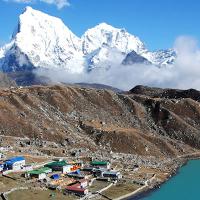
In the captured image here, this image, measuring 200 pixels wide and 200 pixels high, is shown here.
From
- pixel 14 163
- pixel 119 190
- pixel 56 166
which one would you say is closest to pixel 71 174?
pixel 56 166

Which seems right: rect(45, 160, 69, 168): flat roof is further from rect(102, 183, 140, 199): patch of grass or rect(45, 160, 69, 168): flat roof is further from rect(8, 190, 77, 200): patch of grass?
rect(8, 190, 77, 200): patch of grass

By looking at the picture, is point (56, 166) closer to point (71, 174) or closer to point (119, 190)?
point (71, 174)

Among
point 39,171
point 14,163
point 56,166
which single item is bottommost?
point 39,171

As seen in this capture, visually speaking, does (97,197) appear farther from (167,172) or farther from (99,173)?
(167,172)

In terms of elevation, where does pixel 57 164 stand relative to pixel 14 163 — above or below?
below

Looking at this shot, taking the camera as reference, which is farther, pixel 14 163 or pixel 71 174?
pixel 71 174

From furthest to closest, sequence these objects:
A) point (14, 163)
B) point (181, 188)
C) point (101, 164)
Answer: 1. point (101, 164)
2. point (181, 188)
3. point (14, 163)

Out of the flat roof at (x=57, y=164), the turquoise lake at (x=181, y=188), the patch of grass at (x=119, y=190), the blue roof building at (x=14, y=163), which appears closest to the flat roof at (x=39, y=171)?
the flat roof at (x=57, y=164)
